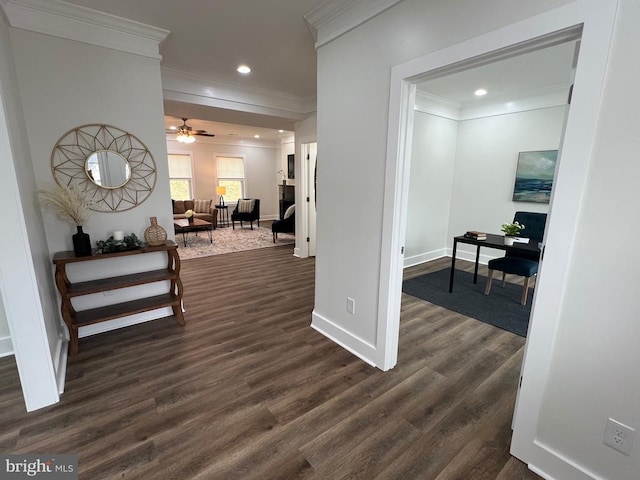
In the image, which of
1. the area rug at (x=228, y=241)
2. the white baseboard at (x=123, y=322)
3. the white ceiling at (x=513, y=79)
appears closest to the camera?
the white baseboard at (x=123, y=322)

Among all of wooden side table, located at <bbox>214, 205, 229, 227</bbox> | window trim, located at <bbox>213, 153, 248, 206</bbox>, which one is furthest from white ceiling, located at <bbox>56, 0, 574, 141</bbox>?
wooden side table, located at <bbox>214, 205, 229, 227</bbox>

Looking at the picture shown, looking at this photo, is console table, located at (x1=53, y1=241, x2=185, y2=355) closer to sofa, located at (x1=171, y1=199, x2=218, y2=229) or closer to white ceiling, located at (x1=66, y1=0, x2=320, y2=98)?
white ceiling, located at (x1=66, y1=0, x2=320, y2=98)

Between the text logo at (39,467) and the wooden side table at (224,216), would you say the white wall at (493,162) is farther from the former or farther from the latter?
the wooden side table at (224,216)

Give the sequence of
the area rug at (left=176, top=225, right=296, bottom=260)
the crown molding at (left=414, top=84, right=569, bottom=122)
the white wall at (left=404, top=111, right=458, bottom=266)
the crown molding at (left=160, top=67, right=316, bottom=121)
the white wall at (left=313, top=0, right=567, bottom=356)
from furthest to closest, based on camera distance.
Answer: the area rug at (left=176, top=225, right=296, bottom=260)
the white wall at (left=404, top=111, right=458, bottom=266)
the crown molding at (left=414, top=84, right=569, bottom=122)
the crown molding at (left=160, top=67, right=316, bottom=121)
the white wall at (left=313, top=0, right=567, bottom=356)

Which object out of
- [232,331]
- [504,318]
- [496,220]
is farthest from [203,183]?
[504,318]

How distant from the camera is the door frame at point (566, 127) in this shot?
3.86 feet

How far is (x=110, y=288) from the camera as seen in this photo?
2.57 m

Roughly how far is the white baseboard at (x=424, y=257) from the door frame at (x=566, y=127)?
3.33m

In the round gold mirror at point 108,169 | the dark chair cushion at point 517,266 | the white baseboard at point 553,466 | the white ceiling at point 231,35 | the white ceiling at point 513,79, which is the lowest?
the white baseboard at point 553,466

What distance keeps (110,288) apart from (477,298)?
3.94 m

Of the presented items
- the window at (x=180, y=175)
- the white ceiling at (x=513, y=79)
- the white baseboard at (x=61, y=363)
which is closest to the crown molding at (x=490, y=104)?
the white ceiling at (x=513, y=79)

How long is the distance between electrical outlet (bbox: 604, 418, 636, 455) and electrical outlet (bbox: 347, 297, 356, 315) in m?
1.57

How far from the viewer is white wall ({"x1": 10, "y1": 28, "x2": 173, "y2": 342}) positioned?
2.36 metres

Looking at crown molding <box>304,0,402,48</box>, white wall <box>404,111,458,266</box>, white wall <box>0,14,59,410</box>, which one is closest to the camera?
white wall <box>0,14,59,410</box>
